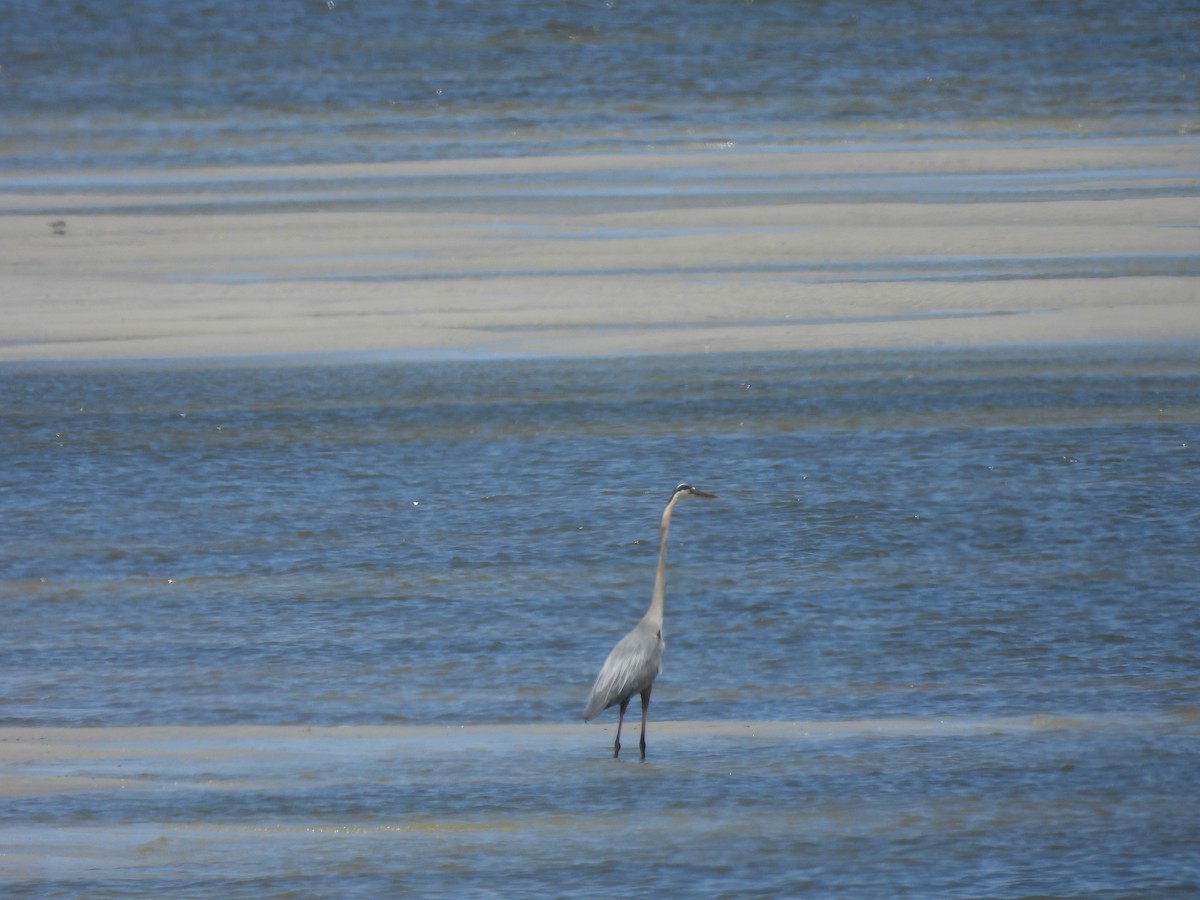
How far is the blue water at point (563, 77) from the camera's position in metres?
23.2

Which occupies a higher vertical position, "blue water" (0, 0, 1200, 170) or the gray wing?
"blue water" (0, 0, 1200, 170)

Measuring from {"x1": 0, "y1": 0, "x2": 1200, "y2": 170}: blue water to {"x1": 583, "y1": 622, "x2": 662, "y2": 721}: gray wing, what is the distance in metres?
15.4

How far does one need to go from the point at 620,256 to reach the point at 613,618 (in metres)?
8.12

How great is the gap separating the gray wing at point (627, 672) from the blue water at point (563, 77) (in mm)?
15376

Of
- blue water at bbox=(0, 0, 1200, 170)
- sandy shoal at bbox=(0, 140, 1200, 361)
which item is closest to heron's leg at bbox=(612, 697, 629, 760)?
sandy shoal at bbox=(0, 140, 1200, 361)

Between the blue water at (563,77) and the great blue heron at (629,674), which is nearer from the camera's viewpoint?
the great blue heron at (629,674)

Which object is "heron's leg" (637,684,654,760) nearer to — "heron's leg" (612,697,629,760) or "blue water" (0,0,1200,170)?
"heron's leg" (612,697,629,760)

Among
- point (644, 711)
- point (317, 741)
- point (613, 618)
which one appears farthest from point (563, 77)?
point (644, 711)

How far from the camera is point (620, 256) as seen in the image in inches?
648

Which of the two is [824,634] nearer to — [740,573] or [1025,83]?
[740,573]

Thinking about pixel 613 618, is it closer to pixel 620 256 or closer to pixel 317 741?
pixel 317 741

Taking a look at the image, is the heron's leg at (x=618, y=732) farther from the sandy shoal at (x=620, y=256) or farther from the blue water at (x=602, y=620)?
the sandy shoal at (x=620, y=256)

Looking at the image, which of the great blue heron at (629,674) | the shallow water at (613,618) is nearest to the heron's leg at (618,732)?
the great blue heron at (629,674)

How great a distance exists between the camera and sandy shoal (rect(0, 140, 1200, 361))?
14352mm
